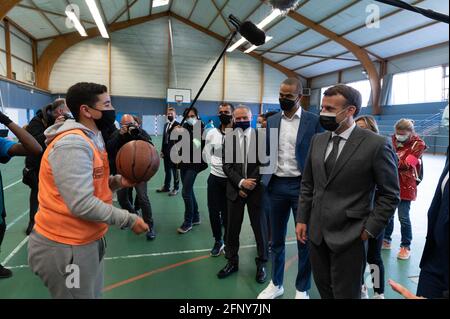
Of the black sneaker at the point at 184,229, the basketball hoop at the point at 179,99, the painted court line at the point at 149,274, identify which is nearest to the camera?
the painted court line at the point at 149,274

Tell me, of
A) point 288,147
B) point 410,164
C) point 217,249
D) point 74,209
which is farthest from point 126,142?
point 410,164

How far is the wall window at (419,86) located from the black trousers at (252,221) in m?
15.2

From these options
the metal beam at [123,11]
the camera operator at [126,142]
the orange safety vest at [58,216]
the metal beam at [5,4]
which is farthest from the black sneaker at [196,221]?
the metal beam at [123,11]

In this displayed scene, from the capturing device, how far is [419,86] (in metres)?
16.4

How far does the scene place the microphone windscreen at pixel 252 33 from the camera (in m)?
1.84

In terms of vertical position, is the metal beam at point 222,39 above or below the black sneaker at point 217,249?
above

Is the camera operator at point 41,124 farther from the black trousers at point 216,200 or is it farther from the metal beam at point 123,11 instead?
the metal beam at point 123,11

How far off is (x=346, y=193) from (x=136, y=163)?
1.36 meters

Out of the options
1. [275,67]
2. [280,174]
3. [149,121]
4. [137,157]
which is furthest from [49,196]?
[275,67]

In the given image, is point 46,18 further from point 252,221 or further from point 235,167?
point 252,221

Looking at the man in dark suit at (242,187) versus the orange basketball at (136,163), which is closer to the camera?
the orange basketball at (136,163)

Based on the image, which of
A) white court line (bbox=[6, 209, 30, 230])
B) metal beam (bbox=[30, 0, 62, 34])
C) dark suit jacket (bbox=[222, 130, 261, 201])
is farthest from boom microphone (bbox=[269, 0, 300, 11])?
metal beam (bbox=[30, 0, 62, 34])

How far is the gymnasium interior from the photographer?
3.49m
